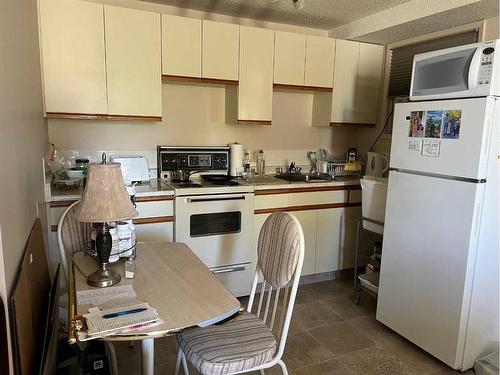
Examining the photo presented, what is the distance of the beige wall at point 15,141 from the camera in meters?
1.09

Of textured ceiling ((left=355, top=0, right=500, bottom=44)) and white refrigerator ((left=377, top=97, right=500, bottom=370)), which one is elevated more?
textured ceiling ((left=355, top=0, right=500, bottom=44))

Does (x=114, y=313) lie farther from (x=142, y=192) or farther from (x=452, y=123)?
(x=452, y=123)

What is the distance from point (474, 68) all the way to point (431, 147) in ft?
1.54

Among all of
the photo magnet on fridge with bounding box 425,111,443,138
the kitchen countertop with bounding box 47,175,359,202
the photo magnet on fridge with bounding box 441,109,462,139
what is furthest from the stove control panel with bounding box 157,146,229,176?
the photo magnet on fridge with bounding box 441,109,462,139

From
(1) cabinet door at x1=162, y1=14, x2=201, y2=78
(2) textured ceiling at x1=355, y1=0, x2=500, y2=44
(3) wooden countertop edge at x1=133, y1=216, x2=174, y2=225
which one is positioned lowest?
(3) wooden countertop edge at x1=133, y1=216, x2=174, y2=225

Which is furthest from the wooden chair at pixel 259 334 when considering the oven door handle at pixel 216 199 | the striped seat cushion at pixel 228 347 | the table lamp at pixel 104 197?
the oven door handle at pixel 216 199

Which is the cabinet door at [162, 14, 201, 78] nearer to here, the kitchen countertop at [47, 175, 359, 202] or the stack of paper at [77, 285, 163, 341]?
the kitchen countertop at [47, 175, 359, 202]

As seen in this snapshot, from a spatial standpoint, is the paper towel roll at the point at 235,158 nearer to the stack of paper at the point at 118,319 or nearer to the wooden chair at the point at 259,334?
the wooden chair at the point at 259,334

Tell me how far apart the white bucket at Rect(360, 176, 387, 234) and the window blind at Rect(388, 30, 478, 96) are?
3.69 feet

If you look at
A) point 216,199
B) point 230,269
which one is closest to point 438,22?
point 216,199

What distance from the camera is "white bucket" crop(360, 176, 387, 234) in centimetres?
277

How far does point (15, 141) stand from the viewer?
1329 mm

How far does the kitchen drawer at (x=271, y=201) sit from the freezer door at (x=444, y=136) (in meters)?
0.94

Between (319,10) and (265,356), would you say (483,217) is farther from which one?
(319,10)
